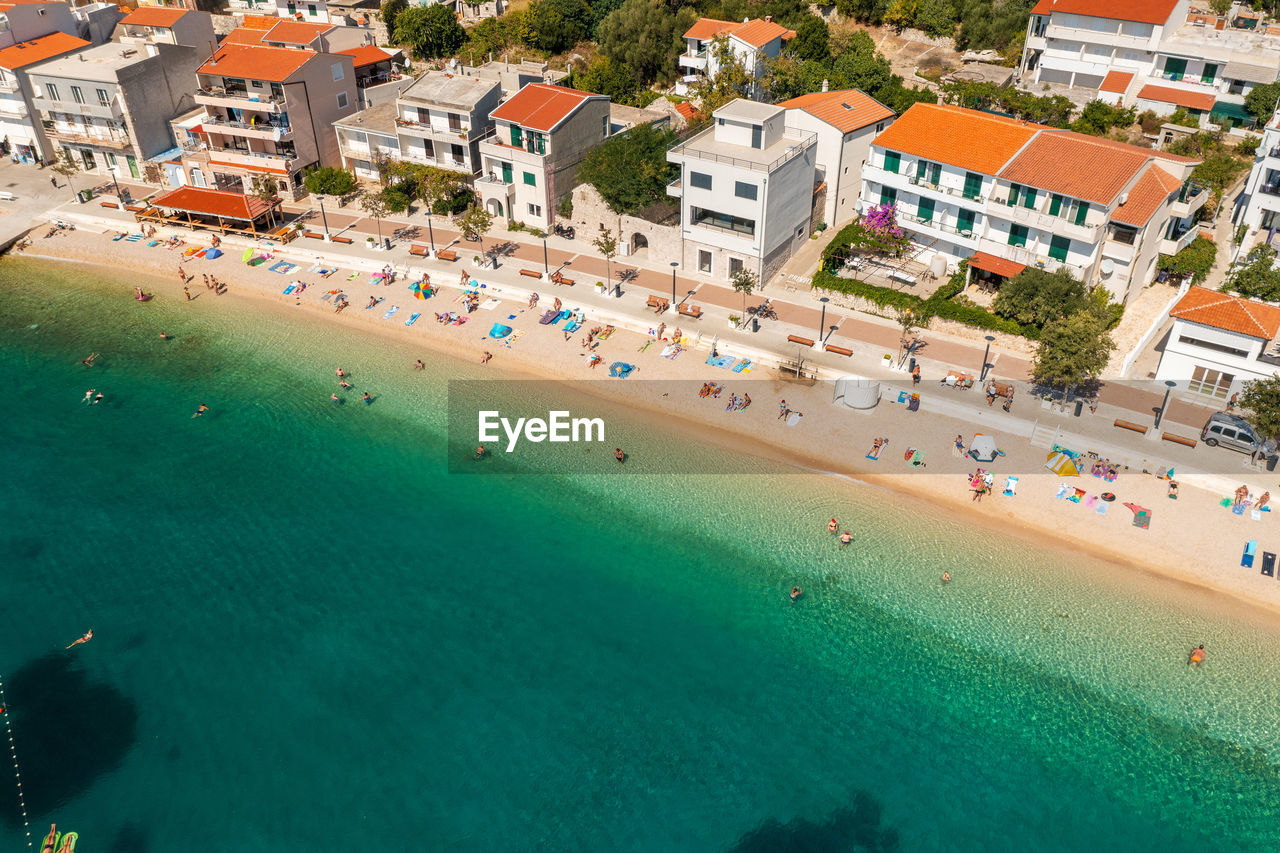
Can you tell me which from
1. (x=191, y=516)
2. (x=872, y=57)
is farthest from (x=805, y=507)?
(x=872, y=57)

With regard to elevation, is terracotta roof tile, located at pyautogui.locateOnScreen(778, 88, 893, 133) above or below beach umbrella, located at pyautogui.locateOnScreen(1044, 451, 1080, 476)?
above

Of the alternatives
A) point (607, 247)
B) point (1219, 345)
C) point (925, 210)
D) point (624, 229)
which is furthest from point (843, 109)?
point (1219, 345)

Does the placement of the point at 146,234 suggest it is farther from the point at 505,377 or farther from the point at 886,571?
the point at 886,571

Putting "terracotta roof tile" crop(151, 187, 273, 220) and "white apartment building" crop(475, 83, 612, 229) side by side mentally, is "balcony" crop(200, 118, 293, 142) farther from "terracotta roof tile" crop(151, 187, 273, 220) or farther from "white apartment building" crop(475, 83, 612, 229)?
"white apartment building" crop(475, 83, 612, 229)

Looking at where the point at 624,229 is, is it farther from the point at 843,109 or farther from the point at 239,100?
the point at 239,100

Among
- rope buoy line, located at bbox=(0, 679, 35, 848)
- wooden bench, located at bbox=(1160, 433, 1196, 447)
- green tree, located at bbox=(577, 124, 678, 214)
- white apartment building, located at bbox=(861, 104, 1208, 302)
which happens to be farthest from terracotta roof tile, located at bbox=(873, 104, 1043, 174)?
rope buoy line, located at bbox=(0, 679, 35, 848)

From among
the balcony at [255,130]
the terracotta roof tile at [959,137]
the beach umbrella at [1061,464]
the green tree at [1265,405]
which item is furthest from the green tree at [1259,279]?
the balcony at [255,130]

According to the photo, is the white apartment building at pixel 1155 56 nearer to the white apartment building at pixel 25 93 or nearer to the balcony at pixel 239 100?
the balcony at pixel 239 100
